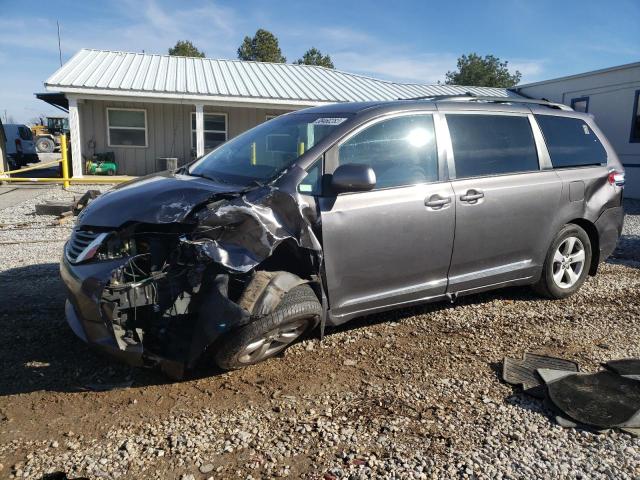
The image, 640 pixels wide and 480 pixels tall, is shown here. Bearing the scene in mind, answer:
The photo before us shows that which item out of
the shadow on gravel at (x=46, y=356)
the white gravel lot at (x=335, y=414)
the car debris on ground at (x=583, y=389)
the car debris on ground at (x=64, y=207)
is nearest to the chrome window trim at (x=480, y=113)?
the white gravel lot at (x=335, y=414)

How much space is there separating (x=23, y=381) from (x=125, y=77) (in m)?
15.7

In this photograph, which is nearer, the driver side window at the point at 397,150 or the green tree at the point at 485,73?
the driver side window at the point at 397,150

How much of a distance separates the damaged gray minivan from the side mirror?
10mm

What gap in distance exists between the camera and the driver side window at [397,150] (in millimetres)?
3780

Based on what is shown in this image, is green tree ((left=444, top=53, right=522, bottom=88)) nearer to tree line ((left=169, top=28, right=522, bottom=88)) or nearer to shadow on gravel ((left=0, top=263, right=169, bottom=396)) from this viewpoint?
tree line ((left=169, top=28, right=522, bottom=88))

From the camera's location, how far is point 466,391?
3305 millimetres

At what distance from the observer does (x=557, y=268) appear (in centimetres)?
497

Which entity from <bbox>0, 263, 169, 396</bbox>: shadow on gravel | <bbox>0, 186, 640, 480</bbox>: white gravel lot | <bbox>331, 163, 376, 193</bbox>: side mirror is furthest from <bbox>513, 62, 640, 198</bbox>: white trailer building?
<bbox>0, 263, 169, 396</bbox>: shadow on gravel

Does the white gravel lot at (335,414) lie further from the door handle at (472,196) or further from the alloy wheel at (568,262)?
the door handle at (472,196)

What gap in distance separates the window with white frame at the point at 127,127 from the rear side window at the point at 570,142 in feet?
50.9

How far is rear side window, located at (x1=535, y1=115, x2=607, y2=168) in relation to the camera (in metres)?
4.87

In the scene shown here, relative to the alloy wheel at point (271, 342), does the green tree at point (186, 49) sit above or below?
above

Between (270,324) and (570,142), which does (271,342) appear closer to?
(270,324)

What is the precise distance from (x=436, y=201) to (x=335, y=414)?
1.84 metres
